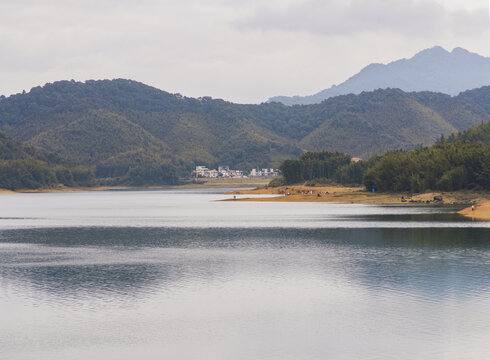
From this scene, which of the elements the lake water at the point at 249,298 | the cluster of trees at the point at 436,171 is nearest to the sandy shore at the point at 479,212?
the cluster of trees at the point at 436,171

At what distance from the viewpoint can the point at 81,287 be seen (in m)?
46.4

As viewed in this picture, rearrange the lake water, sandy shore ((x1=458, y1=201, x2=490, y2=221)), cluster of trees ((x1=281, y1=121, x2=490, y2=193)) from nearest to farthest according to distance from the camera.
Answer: the lake water
sandy shore ((x1=458, y1=201, x2=490, y2=221))
cluster of trees ((x1=281, y1=121, x2=490, y2=193))

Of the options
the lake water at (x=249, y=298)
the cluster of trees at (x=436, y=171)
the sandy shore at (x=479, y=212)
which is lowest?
the lake water at (x=249, y=298)

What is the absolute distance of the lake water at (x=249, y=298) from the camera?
30.5 metres

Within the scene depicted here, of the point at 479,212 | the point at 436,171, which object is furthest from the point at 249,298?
the point at 436,171

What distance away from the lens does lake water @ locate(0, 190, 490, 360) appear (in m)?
30.5

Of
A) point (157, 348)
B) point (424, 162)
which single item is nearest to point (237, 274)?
point (157, 348)

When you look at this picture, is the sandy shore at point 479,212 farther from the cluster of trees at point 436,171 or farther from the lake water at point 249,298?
the lake water at point 249,298

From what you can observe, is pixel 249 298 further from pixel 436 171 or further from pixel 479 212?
pixel 436 171

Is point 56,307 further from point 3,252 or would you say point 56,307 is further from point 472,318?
point 3,252

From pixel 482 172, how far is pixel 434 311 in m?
126

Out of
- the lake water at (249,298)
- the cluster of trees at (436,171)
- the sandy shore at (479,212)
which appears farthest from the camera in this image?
the cluster of trees at (436,171)

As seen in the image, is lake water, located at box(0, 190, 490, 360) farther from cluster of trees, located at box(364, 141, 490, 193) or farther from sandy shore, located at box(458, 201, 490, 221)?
cluster of trees, located at box(364, 141, 490, 193)

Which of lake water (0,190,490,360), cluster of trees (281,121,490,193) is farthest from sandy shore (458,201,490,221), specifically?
lake water (0,190,490,360)
